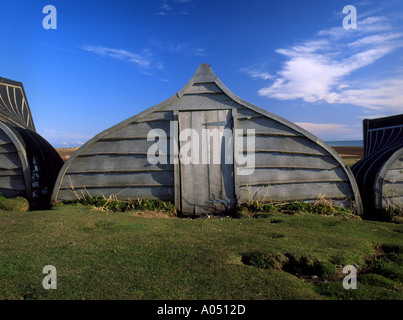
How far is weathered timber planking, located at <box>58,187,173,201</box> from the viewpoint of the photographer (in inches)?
332

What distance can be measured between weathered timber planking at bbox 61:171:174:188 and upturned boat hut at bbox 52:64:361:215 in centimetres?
3

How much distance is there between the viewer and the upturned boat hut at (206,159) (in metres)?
8.36

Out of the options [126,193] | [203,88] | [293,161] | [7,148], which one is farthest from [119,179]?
[293,161]

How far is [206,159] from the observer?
8.37m

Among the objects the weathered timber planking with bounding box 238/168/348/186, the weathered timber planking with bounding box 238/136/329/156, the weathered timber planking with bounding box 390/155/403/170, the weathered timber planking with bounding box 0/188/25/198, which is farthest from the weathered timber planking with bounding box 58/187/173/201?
the weathered timber planking with bounding box 390/155/403/170

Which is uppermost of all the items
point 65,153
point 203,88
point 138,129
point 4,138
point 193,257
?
point 203,88

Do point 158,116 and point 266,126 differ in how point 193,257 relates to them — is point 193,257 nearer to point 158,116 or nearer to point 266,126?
point 158,116

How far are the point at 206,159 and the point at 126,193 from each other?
95.8 inches

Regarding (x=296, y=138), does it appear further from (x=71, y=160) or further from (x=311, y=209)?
(x=71, y=160)

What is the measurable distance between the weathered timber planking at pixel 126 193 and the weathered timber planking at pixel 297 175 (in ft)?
8.51

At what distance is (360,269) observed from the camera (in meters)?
4.31

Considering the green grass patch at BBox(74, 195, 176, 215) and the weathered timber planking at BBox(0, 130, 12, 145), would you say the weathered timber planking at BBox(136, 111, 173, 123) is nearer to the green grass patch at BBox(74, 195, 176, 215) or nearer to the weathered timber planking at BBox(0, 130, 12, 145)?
the green grass patch at BBox(74, 195, 176, 215)

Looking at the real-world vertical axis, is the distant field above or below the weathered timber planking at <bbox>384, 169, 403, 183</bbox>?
above
